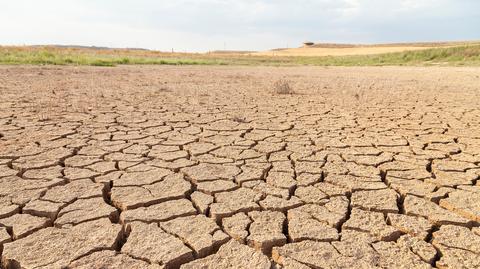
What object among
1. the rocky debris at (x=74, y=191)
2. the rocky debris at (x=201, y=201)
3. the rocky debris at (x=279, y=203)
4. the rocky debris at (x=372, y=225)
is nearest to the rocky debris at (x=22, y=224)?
the rocky debris at (x=74, y=191)

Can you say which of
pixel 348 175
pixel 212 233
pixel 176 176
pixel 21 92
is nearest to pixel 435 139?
pixel 348 175

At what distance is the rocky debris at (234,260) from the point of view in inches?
62.1

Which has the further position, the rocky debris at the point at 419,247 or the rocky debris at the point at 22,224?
the rocky debris at the point at 22,224

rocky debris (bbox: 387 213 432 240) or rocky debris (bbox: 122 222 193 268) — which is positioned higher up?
rocky debris (bbox: 122 222 193 268)

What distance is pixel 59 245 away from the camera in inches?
66.6

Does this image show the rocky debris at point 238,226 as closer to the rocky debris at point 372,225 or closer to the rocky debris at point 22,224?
the rocky debris at point 372,225

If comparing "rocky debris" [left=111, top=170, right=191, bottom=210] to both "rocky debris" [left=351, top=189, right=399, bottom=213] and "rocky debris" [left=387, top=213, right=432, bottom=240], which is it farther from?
"rocky debris" [left=387, top=213, right=432, bottom=240]

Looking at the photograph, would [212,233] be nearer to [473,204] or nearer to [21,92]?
[473,204]

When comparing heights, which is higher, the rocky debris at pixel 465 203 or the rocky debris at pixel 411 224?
the rocky debris at pixel 411 224

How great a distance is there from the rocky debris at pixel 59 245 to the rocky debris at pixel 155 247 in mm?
75

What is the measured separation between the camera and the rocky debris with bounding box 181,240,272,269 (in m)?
1.58

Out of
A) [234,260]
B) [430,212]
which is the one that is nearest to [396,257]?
[430,212]

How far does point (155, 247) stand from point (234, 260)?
0.34 m

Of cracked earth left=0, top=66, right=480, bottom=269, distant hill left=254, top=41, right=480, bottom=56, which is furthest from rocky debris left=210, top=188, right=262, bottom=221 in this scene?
distant hill left=254, top=41, right=480, bottom=56
